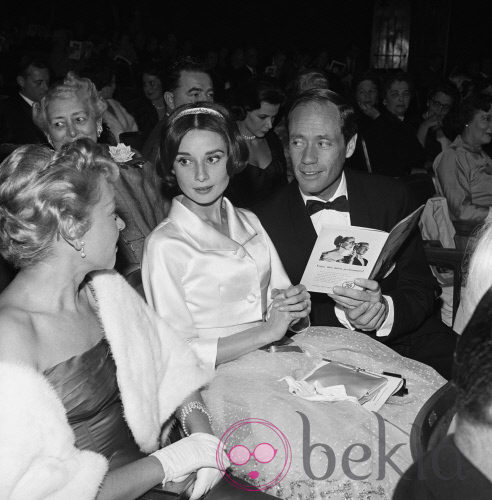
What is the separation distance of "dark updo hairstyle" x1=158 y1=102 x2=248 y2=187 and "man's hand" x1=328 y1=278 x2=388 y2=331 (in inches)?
27.4

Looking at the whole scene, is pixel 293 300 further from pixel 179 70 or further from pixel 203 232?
pixel 179 70

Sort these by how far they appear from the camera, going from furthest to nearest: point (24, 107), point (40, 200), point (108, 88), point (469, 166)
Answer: point (108, 88) < point (24, 107) < point (469, 166) < point (40, 200)

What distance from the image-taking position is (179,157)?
2.49 metres

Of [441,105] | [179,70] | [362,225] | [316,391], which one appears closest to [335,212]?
[362,225]

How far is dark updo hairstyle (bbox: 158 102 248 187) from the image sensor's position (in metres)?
2.48

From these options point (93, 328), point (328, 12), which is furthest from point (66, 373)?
point (328, 12)

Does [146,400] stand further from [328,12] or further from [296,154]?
[328,12]

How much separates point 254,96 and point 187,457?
3.41m

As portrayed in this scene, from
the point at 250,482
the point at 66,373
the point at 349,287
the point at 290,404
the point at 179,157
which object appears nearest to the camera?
the point at 66,373

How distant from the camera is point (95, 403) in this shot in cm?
179

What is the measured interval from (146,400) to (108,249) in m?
0.49

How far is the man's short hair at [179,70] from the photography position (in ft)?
14.3

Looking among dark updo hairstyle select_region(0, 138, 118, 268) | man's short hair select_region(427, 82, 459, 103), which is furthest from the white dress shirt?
man's short hair select_region(427, 82, 459, 103)

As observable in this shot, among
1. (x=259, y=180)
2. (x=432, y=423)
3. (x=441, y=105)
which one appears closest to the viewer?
(x=432, y=423)
